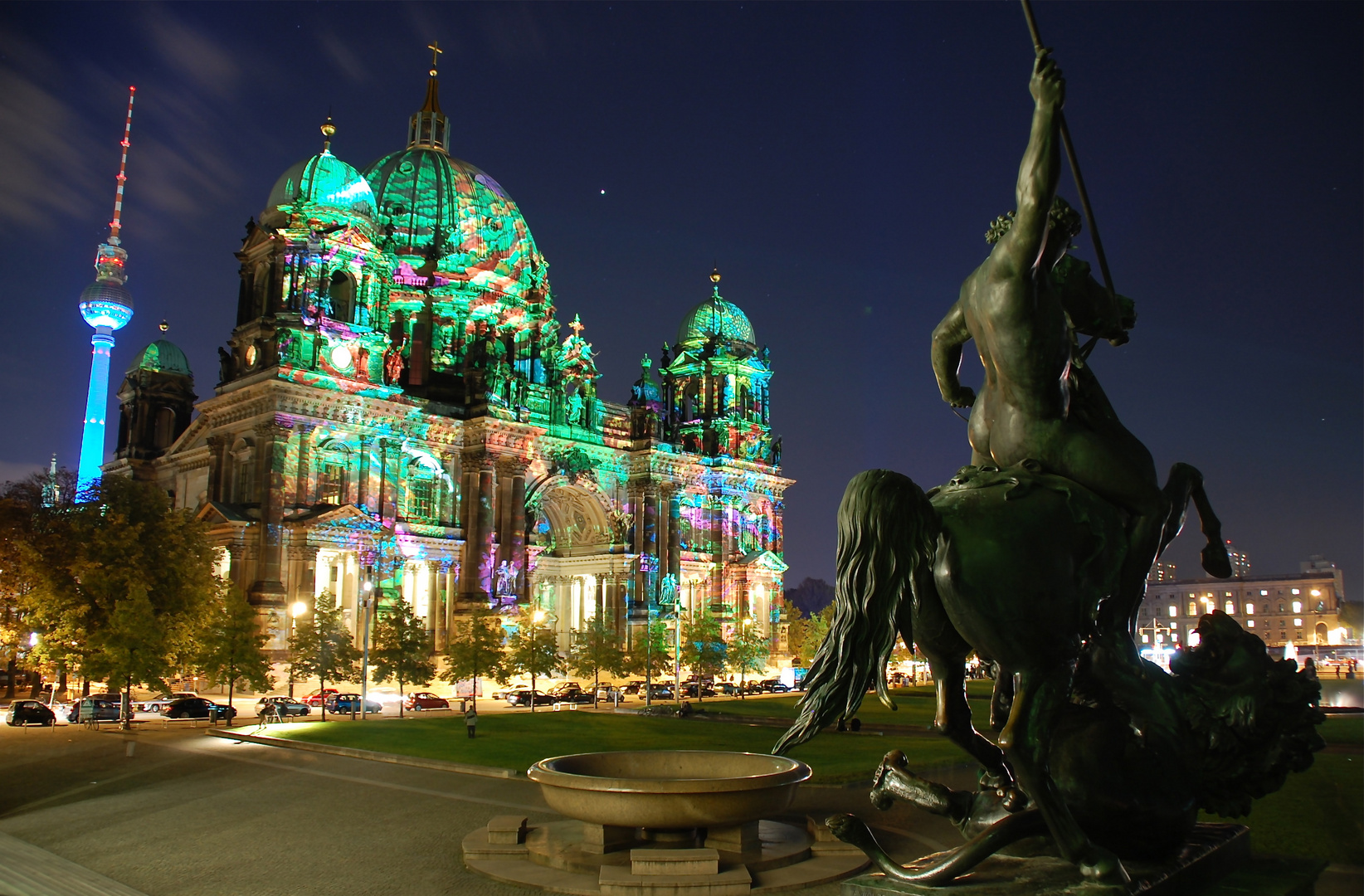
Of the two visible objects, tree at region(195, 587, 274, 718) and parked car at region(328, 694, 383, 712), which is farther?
parked car at region(328, 694, 383, 712)

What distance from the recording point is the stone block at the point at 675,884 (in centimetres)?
1380

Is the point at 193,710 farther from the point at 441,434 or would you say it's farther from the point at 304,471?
the point at 441,434

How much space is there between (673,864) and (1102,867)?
355 inches

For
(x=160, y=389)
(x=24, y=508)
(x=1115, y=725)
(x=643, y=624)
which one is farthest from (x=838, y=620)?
(x=160, y=389)

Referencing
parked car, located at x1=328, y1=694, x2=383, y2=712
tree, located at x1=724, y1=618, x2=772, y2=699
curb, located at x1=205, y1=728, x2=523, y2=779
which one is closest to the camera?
curb, located at x1=205, y1=728, x2=523, y2=779

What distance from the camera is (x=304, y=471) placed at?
202 ft

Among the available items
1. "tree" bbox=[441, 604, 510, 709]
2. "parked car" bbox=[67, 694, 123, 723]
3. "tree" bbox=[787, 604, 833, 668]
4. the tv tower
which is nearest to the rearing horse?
"parked car" bbox=[67, 694, 123, 723]

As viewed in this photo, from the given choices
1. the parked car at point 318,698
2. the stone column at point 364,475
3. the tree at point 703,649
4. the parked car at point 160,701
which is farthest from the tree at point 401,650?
the tree at point 703,649

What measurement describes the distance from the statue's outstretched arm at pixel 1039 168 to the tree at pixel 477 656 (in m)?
50.4

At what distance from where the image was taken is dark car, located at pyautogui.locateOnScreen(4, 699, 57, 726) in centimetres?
4088

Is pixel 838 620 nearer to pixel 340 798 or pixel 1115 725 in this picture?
pixel 1115 725

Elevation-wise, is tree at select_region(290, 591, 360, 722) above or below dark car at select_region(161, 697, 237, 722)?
above

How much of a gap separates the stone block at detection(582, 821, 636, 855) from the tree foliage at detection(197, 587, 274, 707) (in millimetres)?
33787

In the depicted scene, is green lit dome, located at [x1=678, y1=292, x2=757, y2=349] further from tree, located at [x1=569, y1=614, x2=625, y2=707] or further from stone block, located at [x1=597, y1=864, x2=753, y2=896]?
stone block, located at [x1=597, y1=864, x2=753, y2=896]
